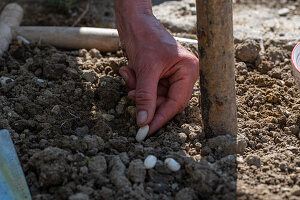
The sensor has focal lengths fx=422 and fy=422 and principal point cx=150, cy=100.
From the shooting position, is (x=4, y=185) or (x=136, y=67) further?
(x=136, y=67)

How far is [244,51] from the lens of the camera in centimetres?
329

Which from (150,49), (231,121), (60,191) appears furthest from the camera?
(150,49)

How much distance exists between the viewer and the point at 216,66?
2.17 m

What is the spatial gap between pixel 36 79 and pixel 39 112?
41 centimetres

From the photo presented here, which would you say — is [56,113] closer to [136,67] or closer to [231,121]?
[136,67]

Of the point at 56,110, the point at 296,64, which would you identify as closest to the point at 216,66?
the point at 296,64

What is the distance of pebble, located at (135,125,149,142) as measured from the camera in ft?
7.97

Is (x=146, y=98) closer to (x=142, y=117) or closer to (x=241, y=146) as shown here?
(x=142, y=117)

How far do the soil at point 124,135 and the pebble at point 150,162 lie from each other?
3cm

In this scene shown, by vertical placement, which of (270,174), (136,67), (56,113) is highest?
(136,67)

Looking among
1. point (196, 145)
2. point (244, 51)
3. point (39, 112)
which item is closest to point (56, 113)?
point (39, 112)

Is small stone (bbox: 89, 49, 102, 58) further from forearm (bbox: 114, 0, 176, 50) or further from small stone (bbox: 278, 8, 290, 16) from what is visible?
small stone (bbox: 278, 8, 290, 16)

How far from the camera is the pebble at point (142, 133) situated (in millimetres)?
2430

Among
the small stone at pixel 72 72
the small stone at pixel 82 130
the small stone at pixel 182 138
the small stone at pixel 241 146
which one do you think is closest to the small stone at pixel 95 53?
the small stone at pixel 72 72
